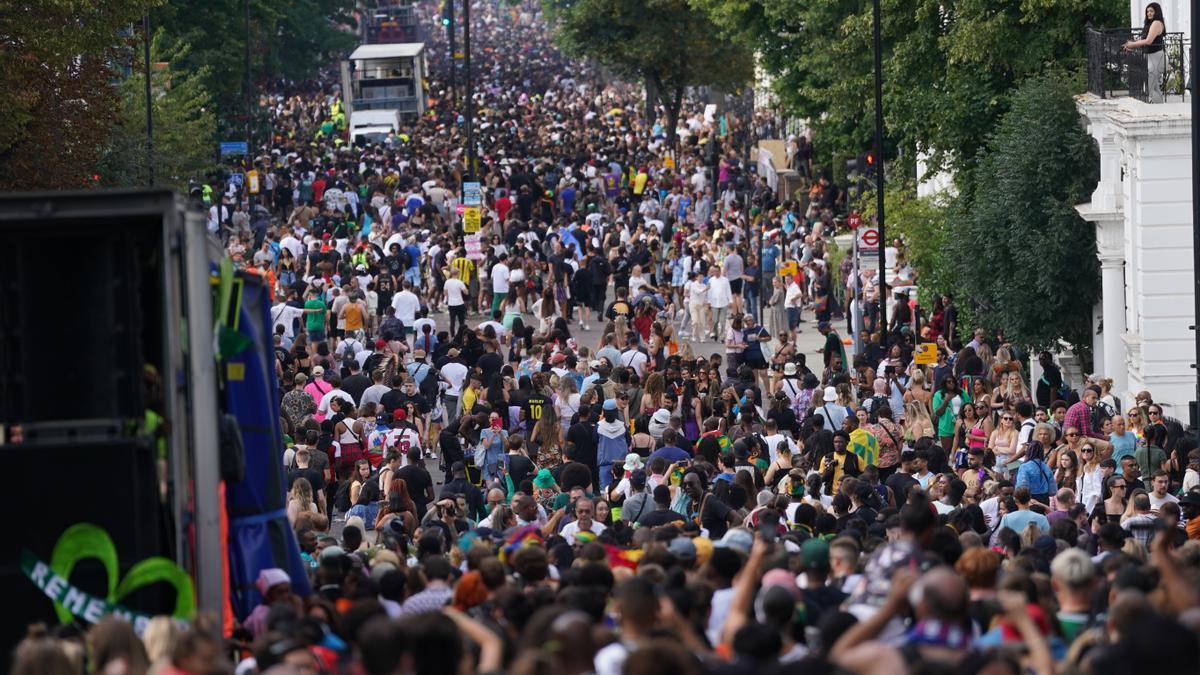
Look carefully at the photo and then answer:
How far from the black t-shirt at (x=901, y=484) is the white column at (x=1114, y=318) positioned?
11.0 m

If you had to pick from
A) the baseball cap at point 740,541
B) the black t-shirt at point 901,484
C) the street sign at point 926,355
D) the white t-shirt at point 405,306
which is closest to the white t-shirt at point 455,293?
the white t-shirt at point 405,306

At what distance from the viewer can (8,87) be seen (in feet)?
102

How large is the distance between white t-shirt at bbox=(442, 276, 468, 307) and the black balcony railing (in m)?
9.50

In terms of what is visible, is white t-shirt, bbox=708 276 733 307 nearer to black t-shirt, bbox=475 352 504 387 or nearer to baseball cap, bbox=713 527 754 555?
black t-shirt, bbox=475 352 504 387

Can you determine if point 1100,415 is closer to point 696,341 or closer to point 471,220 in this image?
point 696,341

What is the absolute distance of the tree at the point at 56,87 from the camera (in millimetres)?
30953

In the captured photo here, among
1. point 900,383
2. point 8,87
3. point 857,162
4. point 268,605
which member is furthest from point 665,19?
point 268,605

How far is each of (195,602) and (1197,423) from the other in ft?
37.3

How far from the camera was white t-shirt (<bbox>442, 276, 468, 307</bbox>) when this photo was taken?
113 feet

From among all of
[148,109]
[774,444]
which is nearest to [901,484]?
[774,444]

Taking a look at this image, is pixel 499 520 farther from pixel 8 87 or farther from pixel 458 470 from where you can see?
pixel 8 87

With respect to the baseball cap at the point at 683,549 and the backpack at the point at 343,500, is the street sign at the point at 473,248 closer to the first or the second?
the backpack at the point at 343,500

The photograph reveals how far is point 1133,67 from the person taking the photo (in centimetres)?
2795

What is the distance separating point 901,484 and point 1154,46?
10.8m
